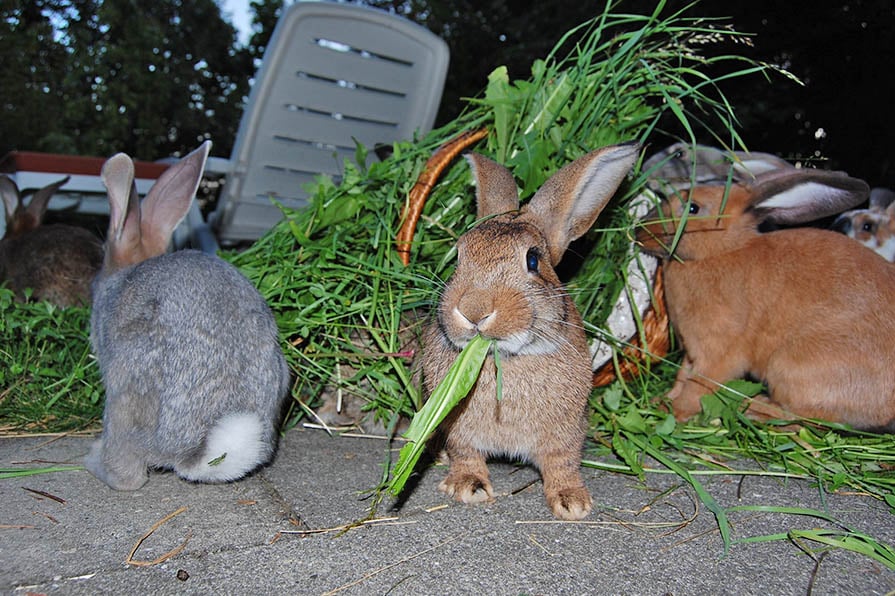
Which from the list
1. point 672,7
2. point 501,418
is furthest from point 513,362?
point 672,7

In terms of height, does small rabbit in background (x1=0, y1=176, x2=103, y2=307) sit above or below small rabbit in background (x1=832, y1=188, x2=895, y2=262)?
below

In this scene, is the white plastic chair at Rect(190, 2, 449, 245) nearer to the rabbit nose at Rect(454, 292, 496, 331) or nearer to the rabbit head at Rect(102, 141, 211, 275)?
the rabbit head at Rect(102, 141, 211, 275)

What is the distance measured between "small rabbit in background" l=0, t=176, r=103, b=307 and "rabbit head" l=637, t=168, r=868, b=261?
2903mm

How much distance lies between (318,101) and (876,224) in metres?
3.29

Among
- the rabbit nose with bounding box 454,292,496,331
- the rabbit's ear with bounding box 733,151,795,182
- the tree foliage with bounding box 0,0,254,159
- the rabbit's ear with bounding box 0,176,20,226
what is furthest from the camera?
the tree foliage with bounding box 0,0,254,159

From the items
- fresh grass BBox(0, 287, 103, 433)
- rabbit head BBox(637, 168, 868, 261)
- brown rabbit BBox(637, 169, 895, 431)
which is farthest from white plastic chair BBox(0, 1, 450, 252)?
brown rabbit BBox(637, 169, 895, 431)

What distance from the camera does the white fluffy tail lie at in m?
2.14

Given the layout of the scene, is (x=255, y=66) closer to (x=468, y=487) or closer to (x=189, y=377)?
(x=189, y=377)

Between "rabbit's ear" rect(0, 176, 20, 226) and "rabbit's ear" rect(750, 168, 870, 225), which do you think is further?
"rabbit's ear" rect(0, 176, 20, 226)

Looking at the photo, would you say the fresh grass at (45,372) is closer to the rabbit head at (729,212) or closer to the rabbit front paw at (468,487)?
the rabbit front paw at (468,487)

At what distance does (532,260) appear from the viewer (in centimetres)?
216

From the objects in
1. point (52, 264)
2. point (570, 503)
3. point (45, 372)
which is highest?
point (570, 503)

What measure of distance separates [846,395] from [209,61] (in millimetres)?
9371

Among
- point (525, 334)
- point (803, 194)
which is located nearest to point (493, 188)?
point (525, 334)
